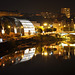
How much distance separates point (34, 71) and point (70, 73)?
2771mm

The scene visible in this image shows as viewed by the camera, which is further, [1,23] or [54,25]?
[54,25]

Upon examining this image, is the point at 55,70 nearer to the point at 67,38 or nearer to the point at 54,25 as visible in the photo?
the point at 67,38

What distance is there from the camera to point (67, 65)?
14031 millimetres

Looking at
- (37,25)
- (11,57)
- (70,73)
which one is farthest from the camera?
(37,25)

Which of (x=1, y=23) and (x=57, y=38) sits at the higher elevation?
(x=1, y=23)

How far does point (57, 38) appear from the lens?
115ft

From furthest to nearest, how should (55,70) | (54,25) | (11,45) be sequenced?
(54,25) → (11,45) → (55,70)

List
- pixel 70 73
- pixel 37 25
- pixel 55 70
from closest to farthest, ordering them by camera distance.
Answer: pixel 70 73 < pixel 55 70 < pixel 37 25

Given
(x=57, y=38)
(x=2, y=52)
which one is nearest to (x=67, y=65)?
(x=2, y=52)

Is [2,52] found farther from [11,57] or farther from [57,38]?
[57,38]

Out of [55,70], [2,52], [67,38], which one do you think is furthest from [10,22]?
[55,70]

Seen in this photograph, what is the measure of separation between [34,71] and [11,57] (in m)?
5.59

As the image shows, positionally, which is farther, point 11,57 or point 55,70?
point 11,57

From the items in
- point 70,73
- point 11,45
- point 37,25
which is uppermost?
point 37,25
